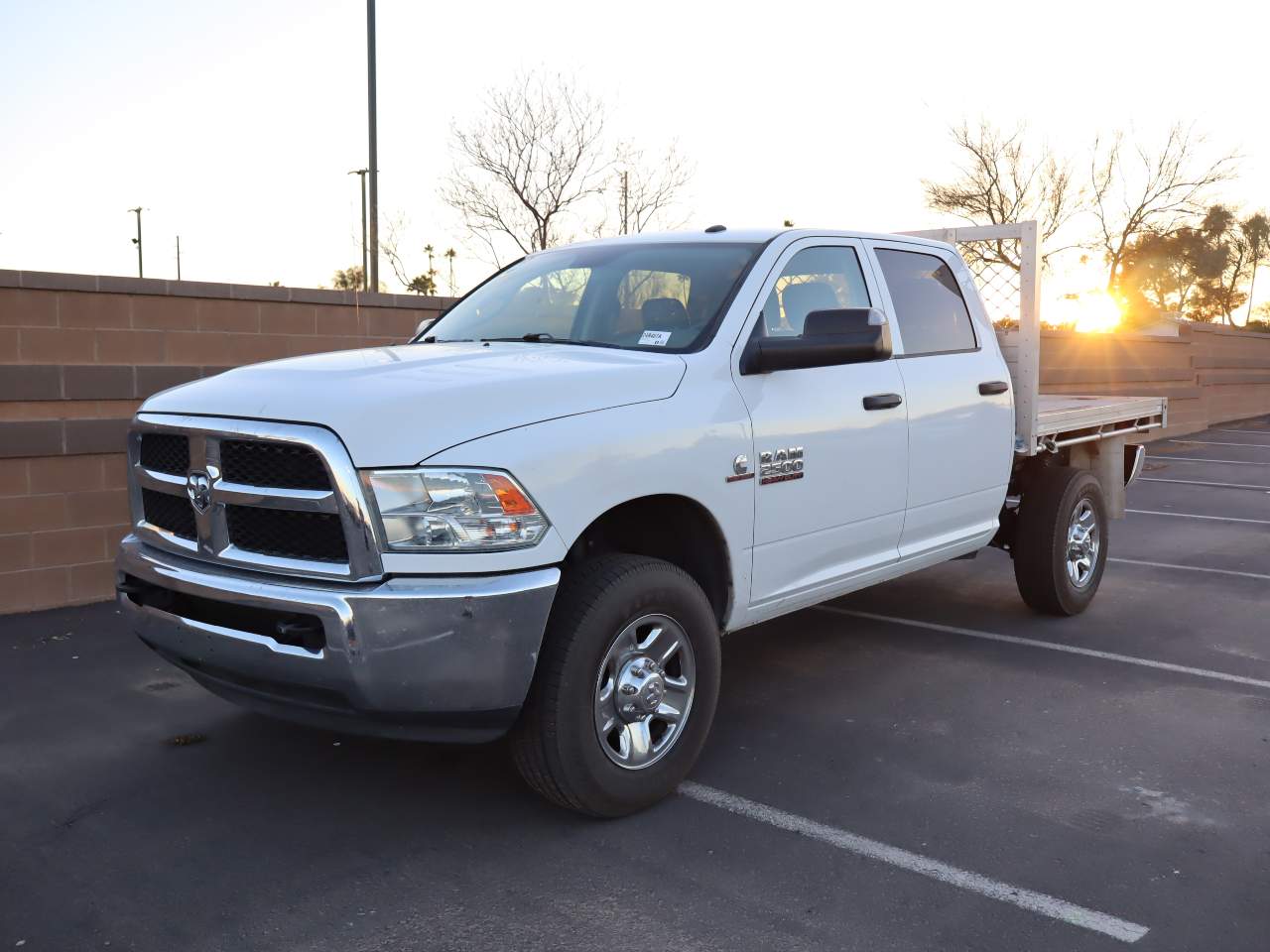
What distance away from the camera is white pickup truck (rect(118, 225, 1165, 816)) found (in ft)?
11.6

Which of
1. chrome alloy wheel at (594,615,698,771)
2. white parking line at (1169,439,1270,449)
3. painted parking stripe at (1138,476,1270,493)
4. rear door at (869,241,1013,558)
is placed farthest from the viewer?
white parking line at (1169,439,1270,449)

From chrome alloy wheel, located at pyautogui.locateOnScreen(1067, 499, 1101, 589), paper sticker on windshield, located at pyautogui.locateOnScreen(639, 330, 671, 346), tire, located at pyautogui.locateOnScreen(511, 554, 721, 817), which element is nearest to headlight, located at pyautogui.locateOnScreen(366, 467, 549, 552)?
tire, located at pyautogui.locateOnScreen(511, 554, 721, 817)

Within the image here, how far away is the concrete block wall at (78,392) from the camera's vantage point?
7.12m

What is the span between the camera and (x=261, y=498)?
145 inches

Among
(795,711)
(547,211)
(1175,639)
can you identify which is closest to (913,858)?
(795,711)

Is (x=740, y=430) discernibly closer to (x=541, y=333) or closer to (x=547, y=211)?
(x=541, y=333)

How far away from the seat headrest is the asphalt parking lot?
1716mm

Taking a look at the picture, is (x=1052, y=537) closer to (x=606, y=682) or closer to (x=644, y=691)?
(x=644, y=691)

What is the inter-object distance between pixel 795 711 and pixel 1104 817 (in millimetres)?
1502

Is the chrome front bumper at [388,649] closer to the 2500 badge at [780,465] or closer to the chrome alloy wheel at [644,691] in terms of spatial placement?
the chrome alloy wheel at [644,691]

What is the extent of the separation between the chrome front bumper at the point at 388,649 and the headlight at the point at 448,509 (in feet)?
0.36

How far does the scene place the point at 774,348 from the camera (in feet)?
14.7

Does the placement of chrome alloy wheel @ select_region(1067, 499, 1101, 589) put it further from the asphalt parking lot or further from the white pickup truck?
the white pickup truck

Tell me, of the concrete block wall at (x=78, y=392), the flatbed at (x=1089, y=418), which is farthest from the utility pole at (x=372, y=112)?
the flatbed at (x=1089, y=418)
